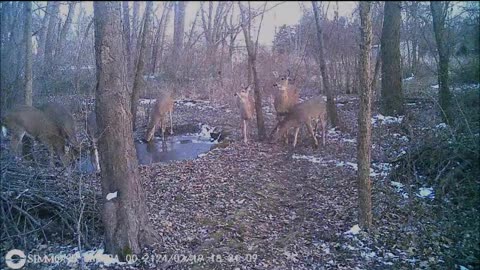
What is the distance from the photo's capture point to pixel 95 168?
6.57 m

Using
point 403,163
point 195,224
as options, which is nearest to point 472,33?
point 403,163

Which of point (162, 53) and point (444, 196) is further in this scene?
point (162, 53)

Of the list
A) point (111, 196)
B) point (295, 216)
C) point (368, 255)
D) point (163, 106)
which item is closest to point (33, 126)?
point (163, 106)

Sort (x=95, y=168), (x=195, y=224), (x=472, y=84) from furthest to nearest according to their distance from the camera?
(x=472, y=84) < (x=95, y=168) < (x=195, y=224)

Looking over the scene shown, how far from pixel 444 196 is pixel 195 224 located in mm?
3532

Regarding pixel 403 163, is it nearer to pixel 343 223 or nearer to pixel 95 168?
pixel 343 223

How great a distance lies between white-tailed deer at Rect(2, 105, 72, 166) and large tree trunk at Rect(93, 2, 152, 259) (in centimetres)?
379

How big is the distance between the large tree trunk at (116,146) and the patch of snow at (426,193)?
4063 mm

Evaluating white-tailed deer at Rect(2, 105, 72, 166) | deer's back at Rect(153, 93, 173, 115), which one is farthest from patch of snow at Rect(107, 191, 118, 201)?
deer's back at Rect(153, 93, 173, 115)

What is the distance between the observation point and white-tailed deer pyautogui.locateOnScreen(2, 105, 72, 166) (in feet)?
27.3

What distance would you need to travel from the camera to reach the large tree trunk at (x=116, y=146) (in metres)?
4.61

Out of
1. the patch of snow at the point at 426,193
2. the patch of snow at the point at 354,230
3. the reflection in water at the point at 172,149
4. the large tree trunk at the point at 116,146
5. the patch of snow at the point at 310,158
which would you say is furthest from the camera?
the reflection in water at the point at 172,149
